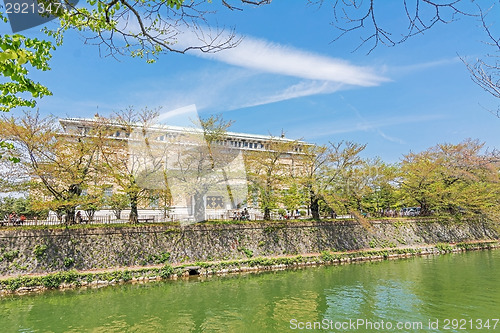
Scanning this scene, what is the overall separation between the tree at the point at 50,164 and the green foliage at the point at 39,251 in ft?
Result: 6.38

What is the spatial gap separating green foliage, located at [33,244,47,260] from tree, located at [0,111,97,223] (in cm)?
194

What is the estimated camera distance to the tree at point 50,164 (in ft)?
51.0

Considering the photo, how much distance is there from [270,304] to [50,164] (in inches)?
541

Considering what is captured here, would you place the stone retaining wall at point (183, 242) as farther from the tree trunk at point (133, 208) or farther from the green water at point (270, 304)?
the green water at point (270, 304)

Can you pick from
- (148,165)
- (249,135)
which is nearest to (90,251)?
(148,165)

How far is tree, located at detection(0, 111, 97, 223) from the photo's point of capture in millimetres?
15555

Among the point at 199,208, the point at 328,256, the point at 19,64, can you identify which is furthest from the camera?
the point at 199,208

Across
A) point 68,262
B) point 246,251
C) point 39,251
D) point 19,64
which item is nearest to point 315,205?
point 246,251

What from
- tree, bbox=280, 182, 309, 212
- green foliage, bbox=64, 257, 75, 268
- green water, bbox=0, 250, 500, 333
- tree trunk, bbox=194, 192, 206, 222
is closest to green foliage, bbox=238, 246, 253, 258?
green water, bbox=0, 250, 500, 333

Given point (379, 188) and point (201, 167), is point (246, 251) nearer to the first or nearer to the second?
point (201, 167)

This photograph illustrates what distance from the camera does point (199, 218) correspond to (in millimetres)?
Result: 19891

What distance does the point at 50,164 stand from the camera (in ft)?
52.4

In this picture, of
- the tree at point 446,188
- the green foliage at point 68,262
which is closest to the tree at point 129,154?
the green foliage at point 68,262

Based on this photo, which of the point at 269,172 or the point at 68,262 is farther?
the point at 269,172
